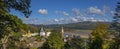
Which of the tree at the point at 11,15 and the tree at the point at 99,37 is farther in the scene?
the tree at the point at 99,37

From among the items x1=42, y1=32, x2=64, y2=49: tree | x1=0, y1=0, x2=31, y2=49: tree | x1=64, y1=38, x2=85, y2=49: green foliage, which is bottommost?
x1=64, y1=38, x2=85, y2=49: green foliage

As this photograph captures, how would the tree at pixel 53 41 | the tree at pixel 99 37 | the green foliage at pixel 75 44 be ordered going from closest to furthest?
1. the tree at pixel 99 37
2. the tree at pixel 53 41
3. the green foliage at pixel 75 44

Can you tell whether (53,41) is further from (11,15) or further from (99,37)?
(11,15)

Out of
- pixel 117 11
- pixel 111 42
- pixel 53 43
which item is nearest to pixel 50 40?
pixel 53 43

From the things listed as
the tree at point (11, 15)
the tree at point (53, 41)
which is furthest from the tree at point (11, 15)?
the tree at point (53, 41)

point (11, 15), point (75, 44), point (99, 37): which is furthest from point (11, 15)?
point (75, 44)

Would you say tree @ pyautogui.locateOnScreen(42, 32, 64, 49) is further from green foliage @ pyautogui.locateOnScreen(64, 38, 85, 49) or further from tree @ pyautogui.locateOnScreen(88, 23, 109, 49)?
→ green foliage @ pyautogui.locateOnScreen(64, 38, 85, 49)

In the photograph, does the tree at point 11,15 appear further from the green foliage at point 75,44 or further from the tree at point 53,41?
the green foliage at point 75,44

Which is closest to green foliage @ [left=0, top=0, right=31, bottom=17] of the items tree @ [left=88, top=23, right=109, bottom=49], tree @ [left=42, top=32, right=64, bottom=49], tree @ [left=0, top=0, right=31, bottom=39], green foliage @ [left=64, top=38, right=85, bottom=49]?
tree @ [left=0, top=0, right=31, bottom=39]

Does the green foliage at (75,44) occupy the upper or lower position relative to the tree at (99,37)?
lower

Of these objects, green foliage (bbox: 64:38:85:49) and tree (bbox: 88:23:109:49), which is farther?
green foliage (bbox: 64:38:85:49)

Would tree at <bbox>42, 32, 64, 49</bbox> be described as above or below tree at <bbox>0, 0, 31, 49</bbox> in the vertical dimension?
below

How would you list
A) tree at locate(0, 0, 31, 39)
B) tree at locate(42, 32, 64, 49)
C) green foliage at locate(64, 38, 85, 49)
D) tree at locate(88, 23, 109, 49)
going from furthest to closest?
green foliage at locate(64, 38, 85, 49), tree at locate(42, 32, 64, 49), tree at locate(88, 23, 109, 49), tree at locate(0, 0, 31, 39)
